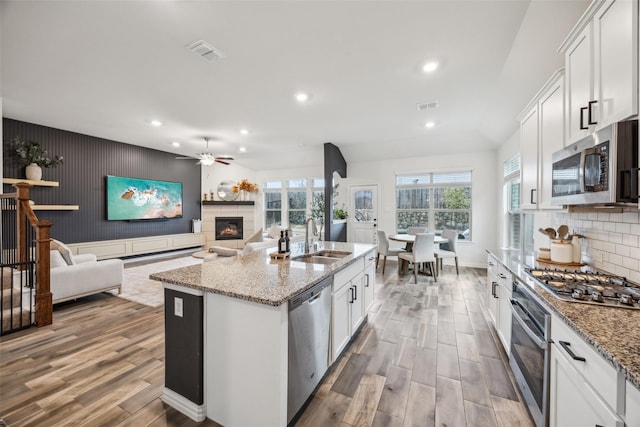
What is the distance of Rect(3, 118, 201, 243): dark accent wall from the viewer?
5008mm

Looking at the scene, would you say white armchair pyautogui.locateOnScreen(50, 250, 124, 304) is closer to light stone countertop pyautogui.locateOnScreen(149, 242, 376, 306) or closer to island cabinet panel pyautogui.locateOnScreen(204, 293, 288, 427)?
light stone countertop pyautogui.locateOnScreen(149, 242, 376, 306)

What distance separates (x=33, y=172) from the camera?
475 centimetres

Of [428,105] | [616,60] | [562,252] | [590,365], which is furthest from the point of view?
[428,105]

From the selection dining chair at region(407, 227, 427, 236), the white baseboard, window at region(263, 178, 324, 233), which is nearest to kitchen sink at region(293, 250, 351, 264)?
the white baseboard

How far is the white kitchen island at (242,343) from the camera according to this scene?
1421 millimetres

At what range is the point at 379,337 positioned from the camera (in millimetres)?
2723

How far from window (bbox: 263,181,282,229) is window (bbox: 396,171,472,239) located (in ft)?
12.7

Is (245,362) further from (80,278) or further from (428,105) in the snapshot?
(428,105)

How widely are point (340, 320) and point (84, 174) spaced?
671 centimetres

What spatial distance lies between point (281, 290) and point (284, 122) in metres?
3.97

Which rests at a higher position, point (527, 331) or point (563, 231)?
point (563, 231)

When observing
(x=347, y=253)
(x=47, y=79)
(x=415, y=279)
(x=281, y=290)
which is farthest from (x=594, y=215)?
(x=47, y=79)

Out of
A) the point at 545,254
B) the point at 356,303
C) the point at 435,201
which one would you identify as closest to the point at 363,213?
the point at 435,201

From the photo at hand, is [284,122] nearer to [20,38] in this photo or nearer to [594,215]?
[20,38]
